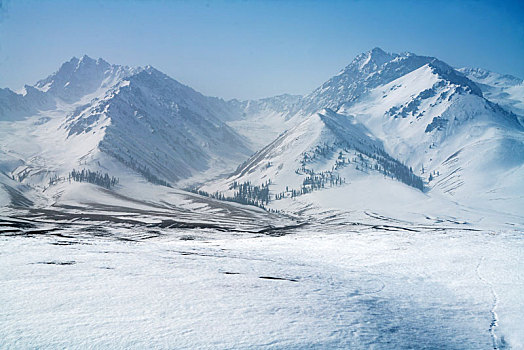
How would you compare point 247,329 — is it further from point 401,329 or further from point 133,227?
point 133,227

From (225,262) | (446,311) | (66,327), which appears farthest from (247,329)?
(225,262)

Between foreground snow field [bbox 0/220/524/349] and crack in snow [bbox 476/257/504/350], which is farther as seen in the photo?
crack in snow [bbox 476/257/504/350]

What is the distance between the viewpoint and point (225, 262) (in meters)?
27.9

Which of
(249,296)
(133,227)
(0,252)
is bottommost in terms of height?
(133,227)

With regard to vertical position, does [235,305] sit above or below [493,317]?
below

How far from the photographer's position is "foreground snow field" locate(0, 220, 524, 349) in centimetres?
1225

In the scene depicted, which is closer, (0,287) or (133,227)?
(0,287)

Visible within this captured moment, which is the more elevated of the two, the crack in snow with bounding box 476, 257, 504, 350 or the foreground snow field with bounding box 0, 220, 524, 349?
the crack in snow with bounding box 476, 257, 504, 350

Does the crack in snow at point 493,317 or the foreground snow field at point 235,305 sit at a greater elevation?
the crack in snow at point 493,317

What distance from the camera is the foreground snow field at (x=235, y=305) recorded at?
12.2 metres

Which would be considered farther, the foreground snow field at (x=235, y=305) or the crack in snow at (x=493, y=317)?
the crack in snow at (x=493, y=317)

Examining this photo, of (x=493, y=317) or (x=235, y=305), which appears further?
(x=493, y=317)

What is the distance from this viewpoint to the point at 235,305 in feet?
51.8

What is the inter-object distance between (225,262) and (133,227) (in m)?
112
